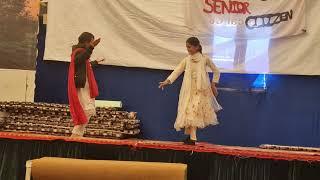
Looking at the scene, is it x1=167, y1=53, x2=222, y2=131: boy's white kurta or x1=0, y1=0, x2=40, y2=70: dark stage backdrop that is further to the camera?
x1=0, y1=0, x2=40, y2=70: dark stage backdrop

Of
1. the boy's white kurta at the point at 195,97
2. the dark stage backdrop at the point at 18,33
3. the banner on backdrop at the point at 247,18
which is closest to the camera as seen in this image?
→ the boy's white kurta at the point at 195,97

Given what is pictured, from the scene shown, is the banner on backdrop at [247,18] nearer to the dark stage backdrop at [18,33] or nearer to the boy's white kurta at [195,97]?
the boy's white kurta at [195,97]

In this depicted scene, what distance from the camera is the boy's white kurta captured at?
4656mm

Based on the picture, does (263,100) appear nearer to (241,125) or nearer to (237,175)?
(241,125)

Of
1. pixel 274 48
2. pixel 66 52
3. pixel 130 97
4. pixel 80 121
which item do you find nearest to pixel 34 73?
pixel 66 52

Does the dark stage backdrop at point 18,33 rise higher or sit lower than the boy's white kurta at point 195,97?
higher

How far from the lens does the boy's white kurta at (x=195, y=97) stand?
15.3 feet

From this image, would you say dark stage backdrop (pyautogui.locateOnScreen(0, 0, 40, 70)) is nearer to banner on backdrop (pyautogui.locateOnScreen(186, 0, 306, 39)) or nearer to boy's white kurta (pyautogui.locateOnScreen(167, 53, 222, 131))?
banner on backdrop (pyautogui.locateOnScreen(186, 0, 306, 39))

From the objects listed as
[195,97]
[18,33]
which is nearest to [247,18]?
[195,97]

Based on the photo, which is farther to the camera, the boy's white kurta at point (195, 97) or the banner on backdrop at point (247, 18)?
the banner on backdrop at point (247, 18)

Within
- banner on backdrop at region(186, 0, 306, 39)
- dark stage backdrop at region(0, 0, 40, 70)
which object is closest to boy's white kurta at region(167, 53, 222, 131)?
banner on backdrop at region(186, 0, 306, 39)

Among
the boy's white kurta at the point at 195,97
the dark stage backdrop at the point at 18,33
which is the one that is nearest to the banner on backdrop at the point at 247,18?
the boy's white kurta at the point at 195,97

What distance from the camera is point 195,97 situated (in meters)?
4.71

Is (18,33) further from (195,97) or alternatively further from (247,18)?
(247,18)
